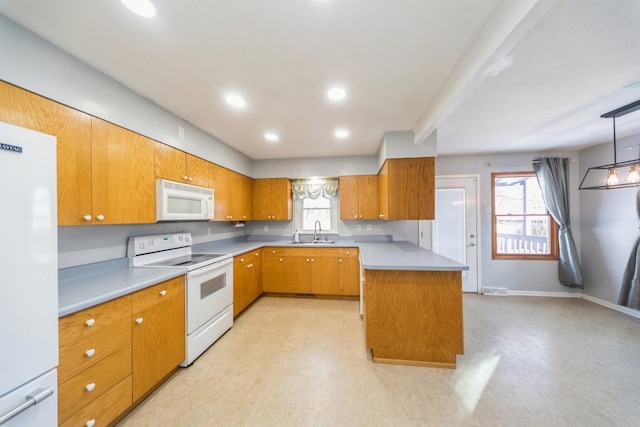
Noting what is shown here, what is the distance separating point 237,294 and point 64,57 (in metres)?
2.67

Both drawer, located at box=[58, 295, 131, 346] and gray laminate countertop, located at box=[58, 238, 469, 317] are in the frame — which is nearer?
drawer, located at box=[58, 295, 131, 346]

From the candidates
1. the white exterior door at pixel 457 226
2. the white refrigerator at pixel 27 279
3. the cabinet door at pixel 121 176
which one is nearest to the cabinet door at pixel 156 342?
the white refrigerator at pixel 27 279

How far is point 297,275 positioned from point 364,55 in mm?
3199

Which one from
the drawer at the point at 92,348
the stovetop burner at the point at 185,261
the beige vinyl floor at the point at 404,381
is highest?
the stovetop burner at the point at 185,261

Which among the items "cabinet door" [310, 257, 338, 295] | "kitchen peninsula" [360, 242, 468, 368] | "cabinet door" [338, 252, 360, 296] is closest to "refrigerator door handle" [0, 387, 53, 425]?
"kitchen peninsula" [360, 242, 468, 368]

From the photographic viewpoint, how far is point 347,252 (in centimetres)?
372

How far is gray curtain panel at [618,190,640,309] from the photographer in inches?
116

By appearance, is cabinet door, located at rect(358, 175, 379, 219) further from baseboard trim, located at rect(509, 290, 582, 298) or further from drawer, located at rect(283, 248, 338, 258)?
baseboard trim, located at rect(509, 290, 582, 298)

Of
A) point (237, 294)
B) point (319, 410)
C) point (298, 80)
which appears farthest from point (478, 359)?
point (298, 80)

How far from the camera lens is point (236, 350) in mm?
2318

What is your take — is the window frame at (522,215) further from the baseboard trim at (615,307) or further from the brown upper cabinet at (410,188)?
the brown upper cabinet at (410,188)

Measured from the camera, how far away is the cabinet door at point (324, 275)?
3719mm

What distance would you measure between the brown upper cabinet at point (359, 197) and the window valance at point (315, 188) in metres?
0.22

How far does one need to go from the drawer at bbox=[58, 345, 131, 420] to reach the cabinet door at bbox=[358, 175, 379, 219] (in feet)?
10.9
